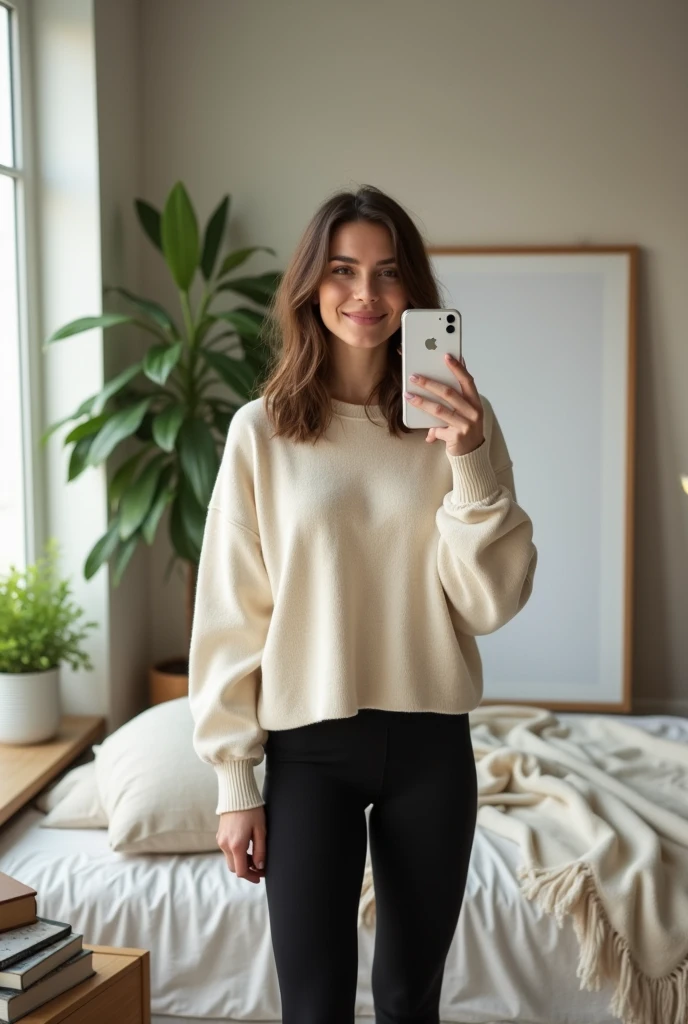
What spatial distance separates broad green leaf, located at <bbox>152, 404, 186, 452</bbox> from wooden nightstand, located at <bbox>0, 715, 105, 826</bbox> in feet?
2.54

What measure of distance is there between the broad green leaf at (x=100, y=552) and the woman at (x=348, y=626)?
4.49ft

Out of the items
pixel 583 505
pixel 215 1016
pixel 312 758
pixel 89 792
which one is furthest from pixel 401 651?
pixel 583 505

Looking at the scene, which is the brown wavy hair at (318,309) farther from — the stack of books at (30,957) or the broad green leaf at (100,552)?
the broad green leaf at (100,552)

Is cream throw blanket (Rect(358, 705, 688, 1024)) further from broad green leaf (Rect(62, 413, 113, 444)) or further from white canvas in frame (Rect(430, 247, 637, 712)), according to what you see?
broad green leaf (Rect(62, 413, 113, 444))

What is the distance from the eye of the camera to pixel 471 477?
4.23 feet

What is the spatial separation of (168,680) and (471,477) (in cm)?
191

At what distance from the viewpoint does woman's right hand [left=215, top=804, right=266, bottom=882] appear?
4.41ft

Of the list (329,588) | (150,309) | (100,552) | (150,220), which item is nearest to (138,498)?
(100,552)

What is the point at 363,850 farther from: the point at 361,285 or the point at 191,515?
the point at 191,515

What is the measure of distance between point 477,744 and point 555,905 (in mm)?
602

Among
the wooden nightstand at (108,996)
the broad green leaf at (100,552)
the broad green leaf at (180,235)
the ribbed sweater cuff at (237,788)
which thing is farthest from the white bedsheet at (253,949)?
the broad green leaf at (180,235)

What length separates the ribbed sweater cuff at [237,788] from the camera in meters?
1.35

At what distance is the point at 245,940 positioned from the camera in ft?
6.41

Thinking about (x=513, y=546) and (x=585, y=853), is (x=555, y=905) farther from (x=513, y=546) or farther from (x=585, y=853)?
(x=513, y=546)
